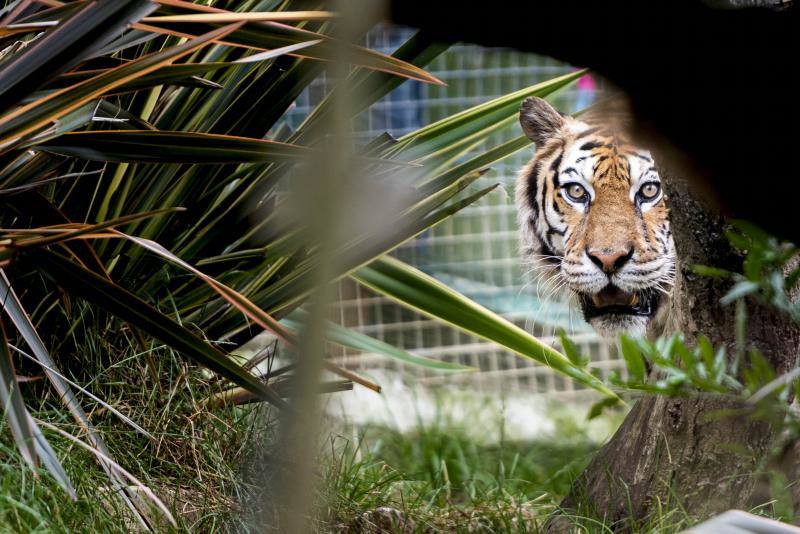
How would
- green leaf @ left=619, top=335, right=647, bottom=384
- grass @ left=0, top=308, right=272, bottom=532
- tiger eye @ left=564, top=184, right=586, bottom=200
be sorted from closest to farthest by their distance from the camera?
1. green leaf @ left=619, top=335, right=647, bottom=384
2. grass @ left=0, top=308, right=272, bottom=532
3. tiger eye @ left=564, top=184, right=586, bottom=200

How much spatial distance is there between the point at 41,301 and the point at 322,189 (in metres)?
1.34

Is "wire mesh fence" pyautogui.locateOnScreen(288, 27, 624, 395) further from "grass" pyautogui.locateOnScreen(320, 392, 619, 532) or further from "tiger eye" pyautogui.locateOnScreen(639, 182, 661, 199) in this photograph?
"tiger eye" pyautogui.locateOnScreen(639, 182, 661, 199)

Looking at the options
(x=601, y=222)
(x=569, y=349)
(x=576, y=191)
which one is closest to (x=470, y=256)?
(x=576, y=191)

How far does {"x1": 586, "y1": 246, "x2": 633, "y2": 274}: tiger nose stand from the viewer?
5.86 ft

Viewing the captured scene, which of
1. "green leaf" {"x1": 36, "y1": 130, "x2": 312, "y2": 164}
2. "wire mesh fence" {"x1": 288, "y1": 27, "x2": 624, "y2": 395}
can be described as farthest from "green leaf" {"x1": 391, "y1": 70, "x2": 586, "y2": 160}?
"wire mesh fence" {"x1": 288, "y1": 27, "x2": 624, "y2": 395}

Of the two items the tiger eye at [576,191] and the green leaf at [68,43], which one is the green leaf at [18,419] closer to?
the green leaf at [68,43]

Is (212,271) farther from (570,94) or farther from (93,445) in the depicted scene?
(570,94)

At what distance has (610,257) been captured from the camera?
1.79 meters

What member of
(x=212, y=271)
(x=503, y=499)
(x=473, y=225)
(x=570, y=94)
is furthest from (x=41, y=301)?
(x=570, y=94)

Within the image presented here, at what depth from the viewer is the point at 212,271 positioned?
5.36 feet

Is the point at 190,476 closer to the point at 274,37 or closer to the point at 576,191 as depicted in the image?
the point at 274,37

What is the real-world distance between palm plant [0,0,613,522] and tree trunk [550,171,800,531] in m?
0.21

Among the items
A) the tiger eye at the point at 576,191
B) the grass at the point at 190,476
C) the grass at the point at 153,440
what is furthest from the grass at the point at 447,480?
the tiger eye at the point at 576,191

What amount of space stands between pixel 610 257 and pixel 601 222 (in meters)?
0.11
